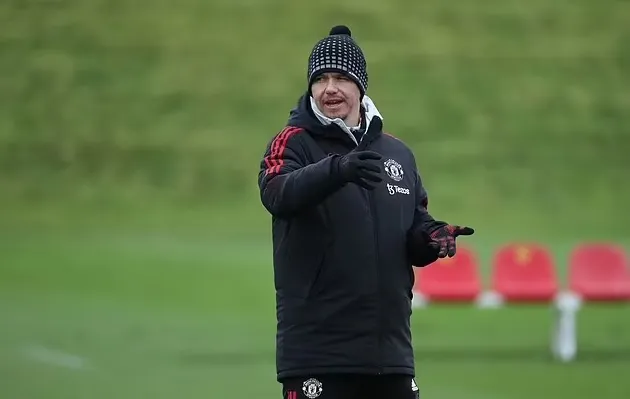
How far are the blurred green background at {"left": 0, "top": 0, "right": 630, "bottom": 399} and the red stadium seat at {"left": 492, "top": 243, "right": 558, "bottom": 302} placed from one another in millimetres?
3887

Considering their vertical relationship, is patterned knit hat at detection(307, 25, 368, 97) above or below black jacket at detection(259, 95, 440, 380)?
above

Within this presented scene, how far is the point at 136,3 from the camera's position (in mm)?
27250

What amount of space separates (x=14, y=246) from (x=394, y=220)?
14.2 meters

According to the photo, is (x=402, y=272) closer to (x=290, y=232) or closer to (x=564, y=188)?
(x=290, y=232)

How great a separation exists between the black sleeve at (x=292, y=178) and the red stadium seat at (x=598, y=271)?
7.13 metres

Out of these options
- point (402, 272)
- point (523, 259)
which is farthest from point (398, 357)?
point (523, 259)

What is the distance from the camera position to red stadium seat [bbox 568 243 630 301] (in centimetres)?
1173

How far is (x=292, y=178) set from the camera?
4707 millimetres

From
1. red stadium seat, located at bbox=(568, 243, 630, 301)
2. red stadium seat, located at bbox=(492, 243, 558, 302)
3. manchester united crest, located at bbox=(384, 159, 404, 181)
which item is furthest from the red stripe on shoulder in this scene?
red stadium seat, located at bbox=(568, 243, 630, 301)

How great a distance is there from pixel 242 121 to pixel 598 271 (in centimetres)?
1383

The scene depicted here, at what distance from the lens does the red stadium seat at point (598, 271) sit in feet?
38.5

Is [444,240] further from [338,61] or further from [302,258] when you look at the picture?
[338,61]

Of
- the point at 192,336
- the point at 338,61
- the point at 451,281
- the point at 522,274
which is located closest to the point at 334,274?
the point at 338,61

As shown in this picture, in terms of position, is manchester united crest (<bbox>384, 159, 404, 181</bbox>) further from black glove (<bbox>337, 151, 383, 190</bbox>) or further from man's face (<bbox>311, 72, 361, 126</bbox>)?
black glove (<bbox>337, 151, 383, 190</bbox>)
